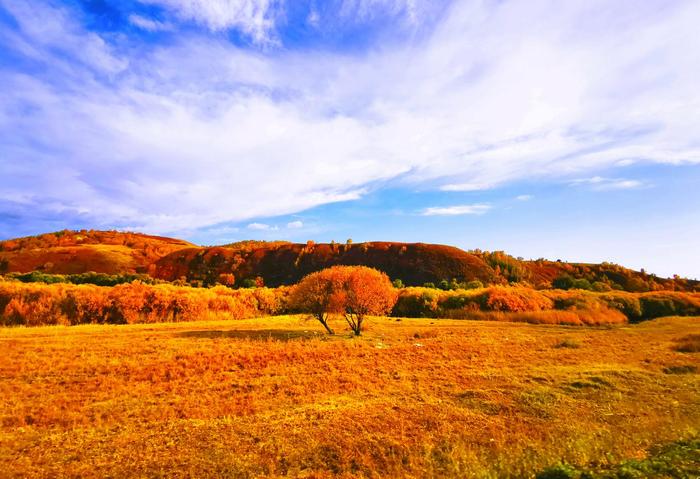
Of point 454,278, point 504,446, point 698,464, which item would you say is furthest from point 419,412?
point 454,278

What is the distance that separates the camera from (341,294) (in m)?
25.9

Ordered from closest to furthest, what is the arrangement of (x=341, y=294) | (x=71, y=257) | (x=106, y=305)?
(x=341, y=294) < (x=106, y=305) < (x=71, y=257)

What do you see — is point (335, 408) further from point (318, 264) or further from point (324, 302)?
point (318, 264)

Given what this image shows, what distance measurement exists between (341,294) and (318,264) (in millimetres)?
51750


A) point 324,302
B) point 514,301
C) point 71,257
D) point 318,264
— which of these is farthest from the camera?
point 318,264

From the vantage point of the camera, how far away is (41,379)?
14945 millimetres

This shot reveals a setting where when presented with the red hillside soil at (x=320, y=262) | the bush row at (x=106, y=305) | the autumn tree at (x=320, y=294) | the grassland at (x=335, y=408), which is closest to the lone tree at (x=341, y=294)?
the autumn tree at (x=320, y=294)

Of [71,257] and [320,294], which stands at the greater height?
[71,257]

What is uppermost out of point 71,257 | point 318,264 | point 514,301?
point 71,257

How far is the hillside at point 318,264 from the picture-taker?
70938 mm

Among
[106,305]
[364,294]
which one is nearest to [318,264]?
[106,305]

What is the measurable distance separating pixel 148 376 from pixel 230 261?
68.6 metres

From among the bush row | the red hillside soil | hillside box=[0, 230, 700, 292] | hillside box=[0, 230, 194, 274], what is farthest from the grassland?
hillside box=[0, 230, 194, 274]

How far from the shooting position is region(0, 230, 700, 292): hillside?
70938 mm
